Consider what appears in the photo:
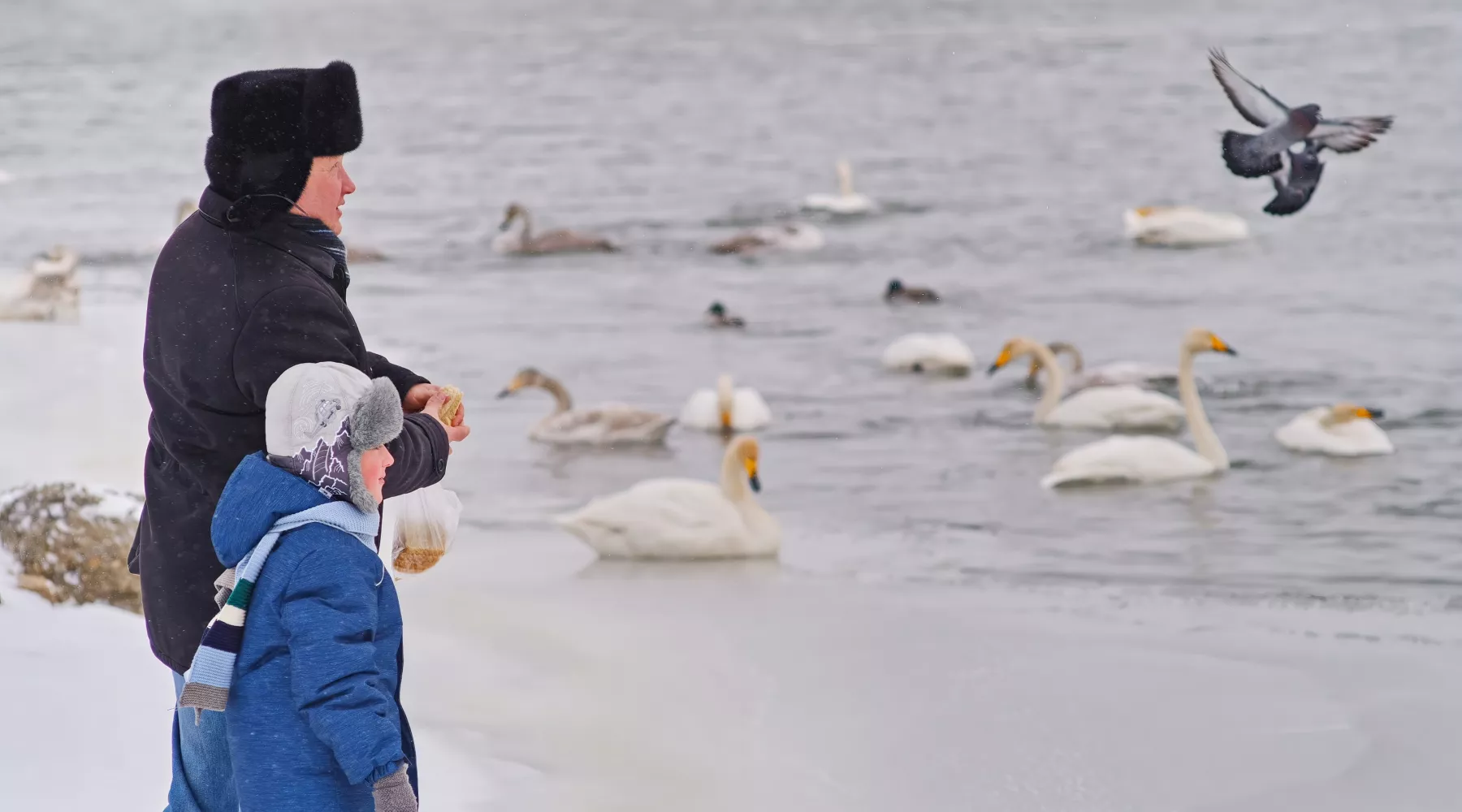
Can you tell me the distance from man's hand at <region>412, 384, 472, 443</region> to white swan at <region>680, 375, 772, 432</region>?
7.37 meters

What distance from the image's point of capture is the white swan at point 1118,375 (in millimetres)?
11055

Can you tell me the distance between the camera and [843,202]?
18.3 m

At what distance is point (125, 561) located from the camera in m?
5.10

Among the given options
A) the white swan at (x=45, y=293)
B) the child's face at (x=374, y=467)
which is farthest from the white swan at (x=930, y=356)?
the child's face at (x=374, y=467)

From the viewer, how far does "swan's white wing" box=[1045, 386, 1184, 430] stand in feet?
33.7

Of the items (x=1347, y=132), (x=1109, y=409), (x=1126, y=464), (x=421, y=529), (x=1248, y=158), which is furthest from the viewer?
(x=1109, y=409)

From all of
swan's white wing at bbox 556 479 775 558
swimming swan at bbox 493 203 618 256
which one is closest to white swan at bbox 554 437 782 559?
swan's white wing at bbox 556 479 775 558

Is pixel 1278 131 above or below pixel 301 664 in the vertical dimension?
above

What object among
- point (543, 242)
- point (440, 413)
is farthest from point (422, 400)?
point (543, 242)

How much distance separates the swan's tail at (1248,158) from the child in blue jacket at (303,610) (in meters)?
3.69

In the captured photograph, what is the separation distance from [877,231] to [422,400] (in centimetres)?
1519

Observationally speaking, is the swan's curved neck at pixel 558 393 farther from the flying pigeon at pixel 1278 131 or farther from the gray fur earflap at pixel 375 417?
the gray fur earflap at pixel 375 417

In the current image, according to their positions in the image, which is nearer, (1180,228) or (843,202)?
(1180,228)

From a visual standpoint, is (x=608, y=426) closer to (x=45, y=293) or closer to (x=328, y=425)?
(x=45, y=293)
